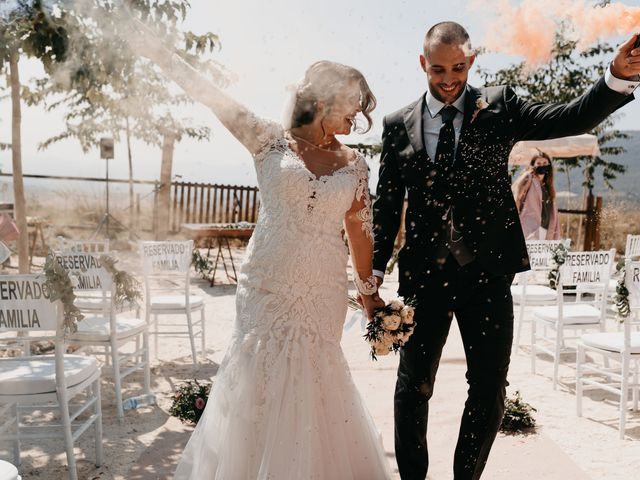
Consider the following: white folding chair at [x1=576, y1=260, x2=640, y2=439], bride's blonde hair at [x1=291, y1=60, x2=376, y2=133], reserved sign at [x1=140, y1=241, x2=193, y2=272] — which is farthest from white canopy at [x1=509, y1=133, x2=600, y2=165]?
bride's blonde hair at [x1=291, y1=60, x2=376, y2=133]

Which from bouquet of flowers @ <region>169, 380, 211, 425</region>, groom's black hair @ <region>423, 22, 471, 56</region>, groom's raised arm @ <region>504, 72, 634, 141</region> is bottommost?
bouquet of flowers @ <region>169, 380, 211, 425</region>

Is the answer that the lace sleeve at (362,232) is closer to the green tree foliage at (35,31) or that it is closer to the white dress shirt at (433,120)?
the white dress shirt at (433,120)

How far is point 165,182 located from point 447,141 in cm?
1309

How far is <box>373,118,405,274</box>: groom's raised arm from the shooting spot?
2914 millimetres

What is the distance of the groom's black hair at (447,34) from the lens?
2627 mm

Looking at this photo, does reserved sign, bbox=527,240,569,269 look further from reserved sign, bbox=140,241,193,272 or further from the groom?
the groom

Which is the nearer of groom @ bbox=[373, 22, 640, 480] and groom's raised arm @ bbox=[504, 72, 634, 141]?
groom's raised arm @ bbox=[504, 72, 634, 141]

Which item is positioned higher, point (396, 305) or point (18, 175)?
point (18, 175)

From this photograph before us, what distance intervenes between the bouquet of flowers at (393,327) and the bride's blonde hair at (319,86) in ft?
3.16

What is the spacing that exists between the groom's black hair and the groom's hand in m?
0.62

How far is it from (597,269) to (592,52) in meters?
4.12

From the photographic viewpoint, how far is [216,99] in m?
2.78

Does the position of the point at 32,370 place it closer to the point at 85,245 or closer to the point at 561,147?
the point at 85,245

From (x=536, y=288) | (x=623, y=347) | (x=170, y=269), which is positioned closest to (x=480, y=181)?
→ (x=623, y=347)
